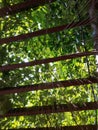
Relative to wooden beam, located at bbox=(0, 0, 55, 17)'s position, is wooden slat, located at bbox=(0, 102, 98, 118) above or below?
below

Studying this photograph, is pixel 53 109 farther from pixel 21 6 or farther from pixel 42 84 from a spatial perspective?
pixel 21 6

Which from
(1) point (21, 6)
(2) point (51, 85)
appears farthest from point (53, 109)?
(1) point (21, 6)

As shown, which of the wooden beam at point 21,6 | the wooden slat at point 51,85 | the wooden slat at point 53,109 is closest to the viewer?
the wooden beam at point 21,6

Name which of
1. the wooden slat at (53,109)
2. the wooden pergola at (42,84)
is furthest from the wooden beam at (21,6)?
the wooden slat at (53,109)

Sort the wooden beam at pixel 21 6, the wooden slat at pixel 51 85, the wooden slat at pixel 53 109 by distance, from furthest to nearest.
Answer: the wooden slat at pixel 53 109 → the wooden slat at pixel 51 85 → the wooden beam at pixel 21 6

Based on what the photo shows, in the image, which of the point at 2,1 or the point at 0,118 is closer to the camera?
the point at 2,1

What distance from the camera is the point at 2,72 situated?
2.62 meters

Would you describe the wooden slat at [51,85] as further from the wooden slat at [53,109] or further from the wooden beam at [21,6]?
the wooden beam at [21,6]

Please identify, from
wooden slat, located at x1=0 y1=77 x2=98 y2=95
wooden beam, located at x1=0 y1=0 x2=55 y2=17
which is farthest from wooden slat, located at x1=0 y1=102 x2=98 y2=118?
wooden beam, located at x1=0 y1=0 x2=55 y2=17

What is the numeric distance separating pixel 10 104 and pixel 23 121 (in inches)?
14.4

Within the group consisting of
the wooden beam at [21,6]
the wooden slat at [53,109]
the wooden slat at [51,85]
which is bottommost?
the wooden slat at [53,109]

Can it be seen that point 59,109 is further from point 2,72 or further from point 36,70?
point 2,72

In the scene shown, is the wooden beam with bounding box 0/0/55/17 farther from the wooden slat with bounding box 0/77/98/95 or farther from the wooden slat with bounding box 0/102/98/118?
the wooden slat with bounding box 0/102/98/118

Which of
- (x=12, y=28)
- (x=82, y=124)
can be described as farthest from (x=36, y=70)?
(x=82, y=124)
